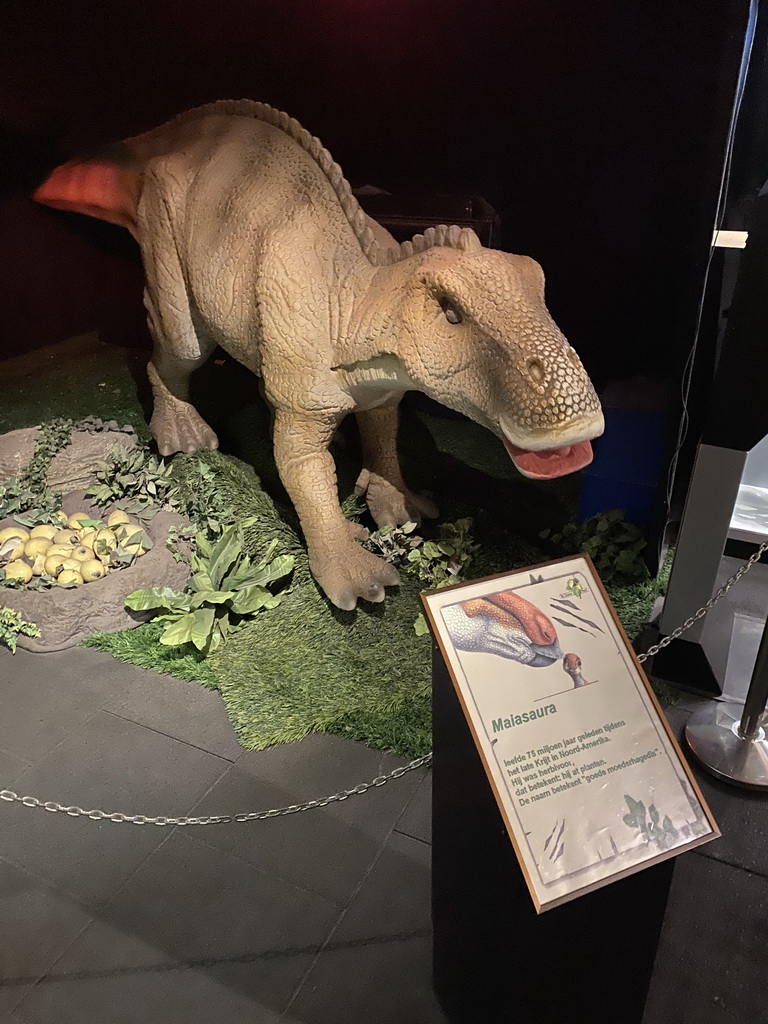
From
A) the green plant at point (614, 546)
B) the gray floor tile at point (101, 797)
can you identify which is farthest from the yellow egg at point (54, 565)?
the green plant at point (614, 546)

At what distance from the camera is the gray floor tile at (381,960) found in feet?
5.33

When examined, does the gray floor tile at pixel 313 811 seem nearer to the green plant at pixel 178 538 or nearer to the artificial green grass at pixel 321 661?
the artificial green grass at pixel 321 661

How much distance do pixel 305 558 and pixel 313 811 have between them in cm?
105

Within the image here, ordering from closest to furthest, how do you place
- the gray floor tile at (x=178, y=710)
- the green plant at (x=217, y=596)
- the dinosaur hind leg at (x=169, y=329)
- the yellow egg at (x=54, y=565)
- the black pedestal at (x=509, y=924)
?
the black pedestal at (x=509, y=924), the gray floor tile at (x=178, y=710), the green plant at (x=217, y=596), the dinosaur hind leg at (x=169, y=329), the yellow egg at (x=54, y=565)

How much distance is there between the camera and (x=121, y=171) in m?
2.99

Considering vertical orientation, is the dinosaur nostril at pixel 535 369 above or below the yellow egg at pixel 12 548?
above

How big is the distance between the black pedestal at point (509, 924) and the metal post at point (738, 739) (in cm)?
84

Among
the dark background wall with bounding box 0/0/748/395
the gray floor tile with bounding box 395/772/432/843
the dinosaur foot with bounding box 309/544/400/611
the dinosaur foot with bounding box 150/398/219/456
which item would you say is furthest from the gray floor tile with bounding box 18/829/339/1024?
the dark background wall with bounding box 0/0/748/395

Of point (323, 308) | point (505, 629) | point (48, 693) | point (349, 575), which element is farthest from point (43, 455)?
point (505, 629)

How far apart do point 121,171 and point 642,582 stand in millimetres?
2701

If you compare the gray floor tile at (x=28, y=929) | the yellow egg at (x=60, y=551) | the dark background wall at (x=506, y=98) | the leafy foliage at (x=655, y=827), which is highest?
the dark background wall at (x=506, y=98)

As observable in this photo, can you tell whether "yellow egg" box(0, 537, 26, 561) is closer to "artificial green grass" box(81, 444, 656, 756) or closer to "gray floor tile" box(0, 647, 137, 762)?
"gray floor tile" box(0, 647, 137, 762)

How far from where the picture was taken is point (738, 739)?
225 cm

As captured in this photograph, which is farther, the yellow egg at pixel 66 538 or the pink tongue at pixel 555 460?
the yellow egg at pixel 66 538
